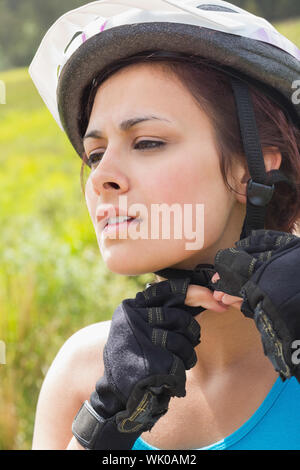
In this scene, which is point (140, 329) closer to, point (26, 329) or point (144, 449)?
point (144, 449)

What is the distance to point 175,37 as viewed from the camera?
202 centimetres

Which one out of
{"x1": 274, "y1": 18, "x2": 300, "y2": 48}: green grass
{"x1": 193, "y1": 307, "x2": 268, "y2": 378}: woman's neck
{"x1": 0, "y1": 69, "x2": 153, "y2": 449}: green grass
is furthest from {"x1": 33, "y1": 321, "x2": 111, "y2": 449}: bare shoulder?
{"x1": 274, "y1": 18, "x2": 300, "y2": 48}: green grass

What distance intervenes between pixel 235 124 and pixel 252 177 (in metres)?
0.21

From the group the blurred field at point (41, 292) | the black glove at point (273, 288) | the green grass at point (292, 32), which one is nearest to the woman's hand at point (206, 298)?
the black glove at point (273, 288)

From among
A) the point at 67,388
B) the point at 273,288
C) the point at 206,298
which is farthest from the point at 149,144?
the point at 67,388

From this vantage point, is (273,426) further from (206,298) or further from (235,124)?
(235,124)

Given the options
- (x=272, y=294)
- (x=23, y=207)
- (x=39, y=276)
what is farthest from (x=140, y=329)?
(x=23, y=207)

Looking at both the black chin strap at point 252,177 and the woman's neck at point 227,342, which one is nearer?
the black chin strap at point 252,177

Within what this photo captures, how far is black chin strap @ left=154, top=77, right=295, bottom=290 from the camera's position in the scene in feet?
6.71

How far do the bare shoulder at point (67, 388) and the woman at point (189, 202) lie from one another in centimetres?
3

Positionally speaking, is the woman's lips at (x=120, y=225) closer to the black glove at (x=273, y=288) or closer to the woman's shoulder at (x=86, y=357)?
the black glove at (x=273, y=288)

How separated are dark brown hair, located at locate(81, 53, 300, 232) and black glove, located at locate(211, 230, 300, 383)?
42 cm

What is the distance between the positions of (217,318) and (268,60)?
1019 millimetres

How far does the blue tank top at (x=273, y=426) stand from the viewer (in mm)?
2068
